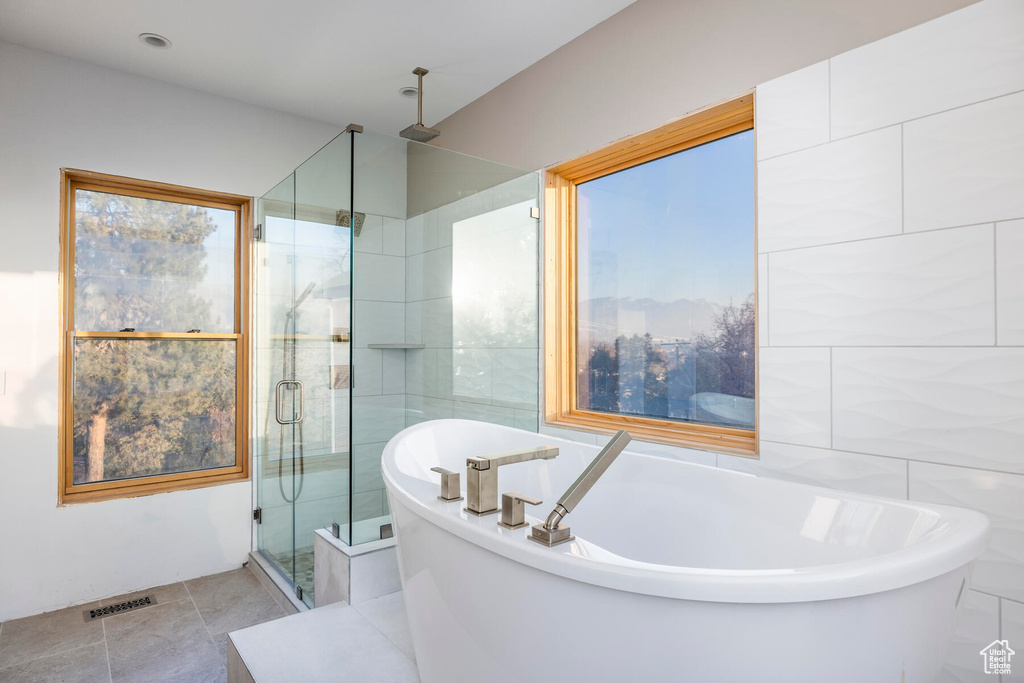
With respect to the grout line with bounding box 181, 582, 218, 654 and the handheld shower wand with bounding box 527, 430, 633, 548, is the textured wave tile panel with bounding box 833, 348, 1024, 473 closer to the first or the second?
the handheld shower wand with bounding box 527, 430, 633, 548

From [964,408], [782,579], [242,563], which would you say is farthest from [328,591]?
[964,408]

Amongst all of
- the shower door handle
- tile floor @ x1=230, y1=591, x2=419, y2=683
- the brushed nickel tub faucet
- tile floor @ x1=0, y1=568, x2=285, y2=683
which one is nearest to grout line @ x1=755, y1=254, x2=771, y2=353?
the brushed nickel tub faucet

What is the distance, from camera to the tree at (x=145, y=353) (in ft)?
9.22

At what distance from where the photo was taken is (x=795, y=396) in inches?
70.5

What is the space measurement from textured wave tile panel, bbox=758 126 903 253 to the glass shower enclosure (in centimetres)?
121

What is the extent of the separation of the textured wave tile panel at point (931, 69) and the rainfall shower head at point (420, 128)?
193 centimetres

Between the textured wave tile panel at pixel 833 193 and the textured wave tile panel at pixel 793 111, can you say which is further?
the textured wave tile panel at pixel 793 111

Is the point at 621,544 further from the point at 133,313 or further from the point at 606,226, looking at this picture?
the point at 133,313

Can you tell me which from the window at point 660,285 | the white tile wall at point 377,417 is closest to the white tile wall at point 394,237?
the white tile wall at point 377,417

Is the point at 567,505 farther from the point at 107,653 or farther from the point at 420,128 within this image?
the point at 420,128

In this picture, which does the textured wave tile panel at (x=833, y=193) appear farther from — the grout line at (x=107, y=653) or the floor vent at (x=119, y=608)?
the floor vent at (x=119, y=608)

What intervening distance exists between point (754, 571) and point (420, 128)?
289cm

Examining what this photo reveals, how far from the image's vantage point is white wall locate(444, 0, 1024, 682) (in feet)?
4.56

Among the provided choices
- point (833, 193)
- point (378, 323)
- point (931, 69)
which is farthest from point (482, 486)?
point (931, 69)
